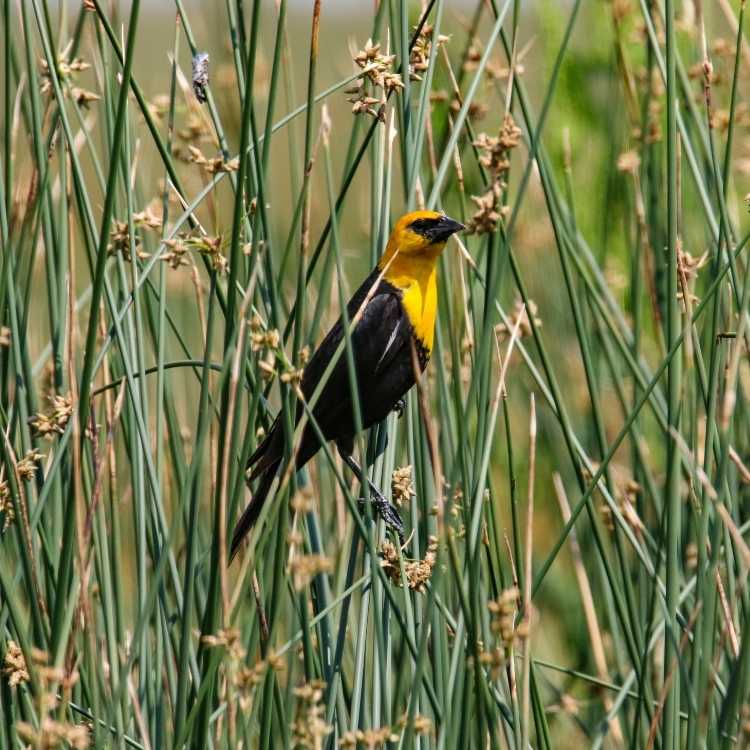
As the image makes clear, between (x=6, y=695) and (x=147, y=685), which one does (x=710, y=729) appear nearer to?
(x=147, y=685)

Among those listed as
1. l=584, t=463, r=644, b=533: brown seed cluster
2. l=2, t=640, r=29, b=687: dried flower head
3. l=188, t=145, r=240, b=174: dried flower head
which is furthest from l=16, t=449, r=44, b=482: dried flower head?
l=584, t=463, r=644, b=533: brown seed cluster

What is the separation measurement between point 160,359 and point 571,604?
1794 millimetres

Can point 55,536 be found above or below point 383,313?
below

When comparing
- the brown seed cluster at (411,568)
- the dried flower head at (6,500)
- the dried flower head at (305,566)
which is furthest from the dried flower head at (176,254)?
the dried flower head at (305,566)

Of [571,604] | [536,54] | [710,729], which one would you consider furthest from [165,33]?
[710,729]

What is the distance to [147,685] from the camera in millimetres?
1759

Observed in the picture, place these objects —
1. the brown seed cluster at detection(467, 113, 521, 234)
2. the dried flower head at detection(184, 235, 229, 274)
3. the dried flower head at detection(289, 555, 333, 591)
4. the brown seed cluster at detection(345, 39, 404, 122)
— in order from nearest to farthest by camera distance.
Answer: the dried flower head at detection(289, 555, 333, 591) → the brown seed cluster at detection(467, 113, 521, 234) → the dried flower head at detection(184, 235, 229, 274) → the brown seed cluster at detection(345, 39, 404, 122)

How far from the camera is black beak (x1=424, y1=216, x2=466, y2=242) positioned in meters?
2.28

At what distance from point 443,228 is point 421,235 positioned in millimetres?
115

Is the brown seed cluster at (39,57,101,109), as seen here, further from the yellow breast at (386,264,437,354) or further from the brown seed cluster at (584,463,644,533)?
the brown seed cluster at (584,463,644,533)

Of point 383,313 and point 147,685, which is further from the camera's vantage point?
point 383,313

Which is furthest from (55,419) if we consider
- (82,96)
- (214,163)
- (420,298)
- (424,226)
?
(420,298)

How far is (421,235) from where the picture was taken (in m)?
2.42

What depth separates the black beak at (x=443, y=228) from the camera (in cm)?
228
